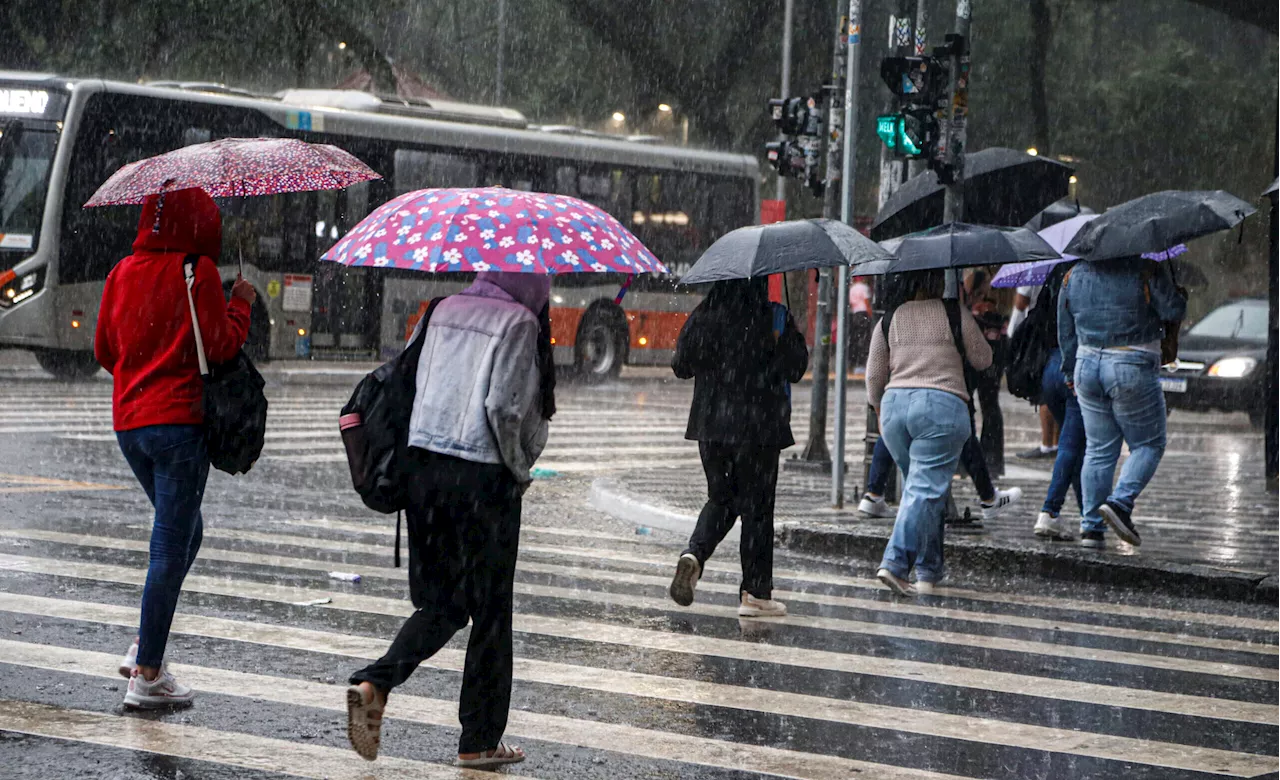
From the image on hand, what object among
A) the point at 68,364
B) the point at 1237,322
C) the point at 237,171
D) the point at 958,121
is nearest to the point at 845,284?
the point at 958,121

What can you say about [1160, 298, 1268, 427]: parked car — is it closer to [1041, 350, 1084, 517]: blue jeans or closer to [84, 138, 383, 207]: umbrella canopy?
[1041, 350, 1084, 517]: blue jeans

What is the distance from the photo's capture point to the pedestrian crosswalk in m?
5.44

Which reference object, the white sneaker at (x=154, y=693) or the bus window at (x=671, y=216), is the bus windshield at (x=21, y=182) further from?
the white sneaker at (x=154, y=693)

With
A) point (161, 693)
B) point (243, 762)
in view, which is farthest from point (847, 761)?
point (161, 693)

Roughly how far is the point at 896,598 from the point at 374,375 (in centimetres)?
423

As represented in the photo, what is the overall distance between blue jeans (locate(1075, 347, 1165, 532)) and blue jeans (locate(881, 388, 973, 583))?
132 cm

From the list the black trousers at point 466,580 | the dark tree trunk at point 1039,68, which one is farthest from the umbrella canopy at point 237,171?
the dark tree trunk at point 1039,68

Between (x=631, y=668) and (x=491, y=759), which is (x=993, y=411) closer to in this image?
(x=631, y=668)

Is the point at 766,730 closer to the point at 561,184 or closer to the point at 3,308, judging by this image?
the point at 3,308

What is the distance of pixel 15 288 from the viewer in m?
20.9

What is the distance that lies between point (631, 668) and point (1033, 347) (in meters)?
5.08

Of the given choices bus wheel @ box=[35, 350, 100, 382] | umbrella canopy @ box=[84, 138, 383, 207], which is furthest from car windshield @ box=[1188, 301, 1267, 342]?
umbrella canopy @ box=[84, 138, 383, 207]

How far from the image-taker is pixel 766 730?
19.0 feet

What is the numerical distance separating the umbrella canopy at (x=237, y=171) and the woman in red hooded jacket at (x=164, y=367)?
7 cm
